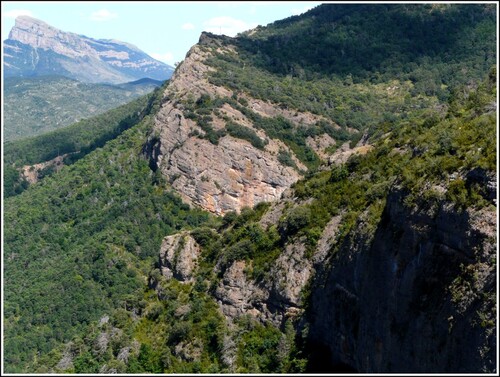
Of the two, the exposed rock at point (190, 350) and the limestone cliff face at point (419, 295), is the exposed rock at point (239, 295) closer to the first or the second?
the exposed rock at point (190, 350)

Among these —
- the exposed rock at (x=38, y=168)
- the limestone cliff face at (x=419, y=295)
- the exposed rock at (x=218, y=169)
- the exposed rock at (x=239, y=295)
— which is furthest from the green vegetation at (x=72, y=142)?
the limestone cliff face at (x=419, y=295)

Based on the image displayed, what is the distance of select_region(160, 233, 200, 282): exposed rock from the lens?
52.2 metres

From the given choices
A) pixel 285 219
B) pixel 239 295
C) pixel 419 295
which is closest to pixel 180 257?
pixel 239 295

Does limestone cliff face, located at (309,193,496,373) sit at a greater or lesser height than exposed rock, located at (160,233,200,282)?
greater

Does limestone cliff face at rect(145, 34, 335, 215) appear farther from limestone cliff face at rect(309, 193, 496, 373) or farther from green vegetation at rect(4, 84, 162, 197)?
limestone cliff face at rect(309, 193, 496, 373)

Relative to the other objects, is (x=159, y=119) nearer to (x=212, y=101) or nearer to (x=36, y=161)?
(x=212, y=101)

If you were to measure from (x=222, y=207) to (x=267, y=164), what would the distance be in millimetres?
8058

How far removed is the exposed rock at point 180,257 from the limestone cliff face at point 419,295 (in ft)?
59.9

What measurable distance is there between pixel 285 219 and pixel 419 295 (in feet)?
64.6

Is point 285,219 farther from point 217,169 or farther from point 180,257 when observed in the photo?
point 217,169

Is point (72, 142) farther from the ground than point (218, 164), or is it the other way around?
point (218, 164)

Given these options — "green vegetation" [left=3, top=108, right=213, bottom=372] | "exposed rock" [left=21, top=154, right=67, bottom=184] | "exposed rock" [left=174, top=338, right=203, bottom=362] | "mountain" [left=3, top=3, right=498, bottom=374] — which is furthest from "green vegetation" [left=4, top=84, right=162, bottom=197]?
"exposed rock" [left=174, top=338, right=203, bottom=362]

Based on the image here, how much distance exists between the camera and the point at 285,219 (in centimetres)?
4662

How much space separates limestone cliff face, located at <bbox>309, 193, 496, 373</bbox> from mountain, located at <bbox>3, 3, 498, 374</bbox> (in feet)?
0.30
